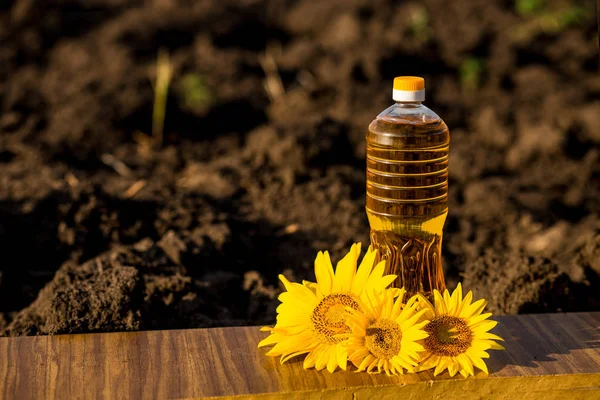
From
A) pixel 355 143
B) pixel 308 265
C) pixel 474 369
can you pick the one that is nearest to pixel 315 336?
pixel 474 369

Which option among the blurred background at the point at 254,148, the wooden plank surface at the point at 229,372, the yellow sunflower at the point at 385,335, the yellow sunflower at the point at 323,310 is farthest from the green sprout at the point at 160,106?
the yellow sunflower at the point at 385,335

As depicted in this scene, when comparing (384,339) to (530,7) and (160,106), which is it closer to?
(160,106)

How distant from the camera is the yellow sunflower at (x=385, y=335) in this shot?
284cm

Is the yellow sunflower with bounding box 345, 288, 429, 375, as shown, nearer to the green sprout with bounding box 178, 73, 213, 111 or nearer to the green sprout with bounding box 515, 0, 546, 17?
the green sprout with bounding box 178, 73, 213, 111

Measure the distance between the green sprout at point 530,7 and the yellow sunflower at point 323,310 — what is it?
16.6ft

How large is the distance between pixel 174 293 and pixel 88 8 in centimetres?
518

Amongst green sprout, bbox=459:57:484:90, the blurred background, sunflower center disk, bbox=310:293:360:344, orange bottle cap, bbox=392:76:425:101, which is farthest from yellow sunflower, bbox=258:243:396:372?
green sprout, bbox=459:57:484:90

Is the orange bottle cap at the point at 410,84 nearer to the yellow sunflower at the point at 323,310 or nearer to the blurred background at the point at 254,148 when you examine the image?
the yellow sunflower at the point at 323,310

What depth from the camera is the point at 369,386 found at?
2.79 m

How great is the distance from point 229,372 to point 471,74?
421 centimetres

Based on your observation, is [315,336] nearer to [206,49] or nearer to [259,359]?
[259,359]

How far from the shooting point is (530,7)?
745 cm

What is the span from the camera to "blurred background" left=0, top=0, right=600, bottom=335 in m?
3.80

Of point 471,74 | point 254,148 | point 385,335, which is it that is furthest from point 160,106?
point 385,335
